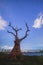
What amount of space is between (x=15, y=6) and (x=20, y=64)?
948 mm

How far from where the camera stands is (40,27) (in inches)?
85.9

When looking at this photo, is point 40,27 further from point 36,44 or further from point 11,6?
point 11,6

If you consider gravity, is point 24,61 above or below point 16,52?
below

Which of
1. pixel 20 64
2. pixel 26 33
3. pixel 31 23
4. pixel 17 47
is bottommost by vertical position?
pixel 20 64

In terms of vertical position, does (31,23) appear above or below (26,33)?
above

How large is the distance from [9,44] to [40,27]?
58 cm

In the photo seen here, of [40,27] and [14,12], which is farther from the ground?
[14,12]

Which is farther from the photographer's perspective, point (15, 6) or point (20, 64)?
point (15, 6)

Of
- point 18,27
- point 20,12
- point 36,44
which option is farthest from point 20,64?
point 20,12

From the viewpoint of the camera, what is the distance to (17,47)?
2105 mm

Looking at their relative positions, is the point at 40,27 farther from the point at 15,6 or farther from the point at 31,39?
the point at 15,6

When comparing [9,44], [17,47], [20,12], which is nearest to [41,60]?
[17,47]

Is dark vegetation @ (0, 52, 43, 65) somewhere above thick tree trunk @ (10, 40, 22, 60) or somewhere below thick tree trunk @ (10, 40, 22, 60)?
below

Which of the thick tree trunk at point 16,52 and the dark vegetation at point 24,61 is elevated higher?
the thick tree trunk at point 16,52
